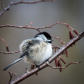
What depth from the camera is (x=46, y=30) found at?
7.64ft

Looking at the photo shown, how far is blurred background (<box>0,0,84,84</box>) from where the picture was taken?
228cm

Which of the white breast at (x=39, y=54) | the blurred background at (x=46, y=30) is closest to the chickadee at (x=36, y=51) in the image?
the white breast at (x=39, y=54)

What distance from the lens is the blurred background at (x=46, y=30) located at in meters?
2.28

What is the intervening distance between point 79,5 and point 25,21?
1306 millimetres

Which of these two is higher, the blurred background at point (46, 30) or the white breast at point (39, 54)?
the white breast at point (39, 54)

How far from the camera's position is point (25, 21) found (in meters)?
2.53

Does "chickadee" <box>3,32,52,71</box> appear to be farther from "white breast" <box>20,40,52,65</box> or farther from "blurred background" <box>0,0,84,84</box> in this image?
"blurred background" <box>0,0,84,84</box>

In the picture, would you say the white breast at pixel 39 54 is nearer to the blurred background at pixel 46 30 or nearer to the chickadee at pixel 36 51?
the chickadee at pixel 36 51

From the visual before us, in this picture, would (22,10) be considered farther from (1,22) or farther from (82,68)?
(82,68)

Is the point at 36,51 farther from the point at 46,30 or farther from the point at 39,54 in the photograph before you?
the point at 46,30

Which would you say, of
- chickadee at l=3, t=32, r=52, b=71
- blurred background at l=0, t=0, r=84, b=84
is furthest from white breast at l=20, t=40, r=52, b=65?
blurred background at l=0, t=0, r=84, b=84

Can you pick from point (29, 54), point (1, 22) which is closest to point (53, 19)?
point (1, 22)

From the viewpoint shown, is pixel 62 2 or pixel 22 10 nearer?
pixel 22 10

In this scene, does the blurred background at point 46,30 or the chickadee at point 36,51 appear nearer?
the chickadee at point 36,51
